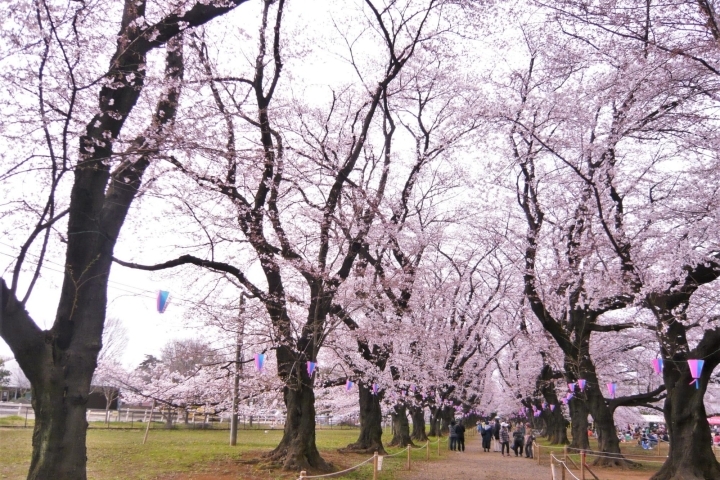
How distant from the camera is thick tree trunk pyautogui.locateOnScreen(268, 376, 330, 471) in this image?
1186 centimetres

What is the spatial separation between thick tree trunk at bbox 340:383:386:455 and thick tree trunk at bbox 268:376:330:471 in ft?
18.7

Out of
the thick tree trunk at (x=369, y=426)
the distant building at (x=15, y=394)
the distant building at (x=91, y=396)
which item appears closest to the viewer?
the thick tree trunk at (x=369, y=426)

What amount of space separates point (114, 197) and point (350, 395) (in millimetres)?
24455

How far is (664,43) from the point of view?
6586 mm

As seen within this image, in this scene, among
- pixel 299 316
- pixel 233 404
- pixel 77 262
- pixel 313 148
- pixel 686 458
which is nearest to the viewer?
pixel 77 262

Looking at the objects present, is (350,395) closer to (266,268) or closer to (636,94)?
(266,268)

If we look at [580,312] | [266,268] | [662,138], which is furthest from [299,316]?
[662,138]

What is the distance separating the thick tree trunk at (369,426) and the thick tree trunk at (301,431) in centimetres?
570

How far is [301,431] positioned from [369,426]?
6.56 metres

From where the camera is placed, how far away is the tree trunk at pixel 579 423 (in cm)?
1903

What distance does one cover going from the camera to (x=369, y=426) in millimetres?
18094

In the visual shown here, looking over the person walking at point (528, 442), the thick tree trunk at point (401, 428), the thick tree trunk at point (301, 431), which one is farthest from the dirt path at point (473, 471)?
the person walking at point (528, 442)

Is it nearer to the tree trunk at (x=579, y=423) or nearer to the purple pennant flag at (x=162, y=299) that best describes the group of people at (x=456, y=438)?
the tree trunk at (x=579, y=423)

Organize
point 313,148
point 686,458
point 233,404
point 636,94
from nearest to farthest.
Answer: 1. point 636,94
2. point 686,458
3. point 313,148
4. point 233,404
